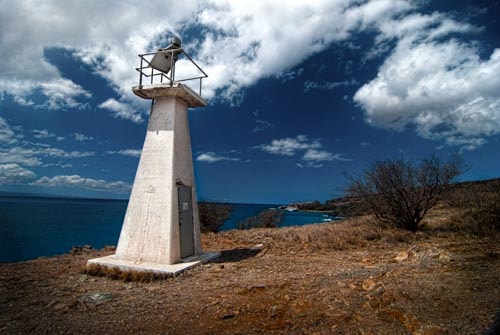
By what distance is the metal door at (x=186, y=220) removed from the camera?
729 centimetres

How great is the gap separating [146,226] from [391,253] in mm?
5951

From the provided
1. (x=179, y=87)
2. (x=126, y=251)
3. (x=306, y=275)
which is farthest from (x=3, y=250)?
(x=306, y=275)

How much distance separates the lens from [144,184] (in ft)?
23.9

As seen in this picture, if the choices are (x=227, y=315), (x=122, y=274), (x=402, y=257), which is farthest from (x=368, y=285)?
(x=122, y=274)

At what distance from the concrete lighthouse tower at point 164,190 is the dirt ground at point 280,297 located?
888mm

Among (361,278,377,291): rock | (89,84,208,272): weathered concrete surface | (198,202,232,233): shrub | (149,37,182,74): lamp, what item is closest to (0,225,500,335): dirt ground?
(361,278,377,291): rock

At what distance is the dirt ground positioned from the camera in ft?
12.0

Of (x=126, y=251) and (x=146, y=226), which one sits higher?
(x=146, y=226)

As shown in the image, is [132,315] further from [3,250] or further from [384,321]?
[3,250]

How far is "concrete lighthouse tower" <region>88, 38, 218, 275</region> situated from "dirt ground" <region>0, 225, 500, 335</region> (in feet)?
2.91

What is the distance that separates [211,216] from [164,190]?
30.4ft

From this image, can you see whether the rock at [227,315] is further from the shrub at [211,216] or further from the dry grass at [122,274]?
the shrub at [211,216]

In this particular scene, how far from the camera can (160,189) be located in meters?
7.12

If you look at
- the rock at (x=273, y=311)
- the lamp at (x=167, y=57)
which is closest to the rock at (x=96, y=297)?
the rock at (x=273, y=311)
